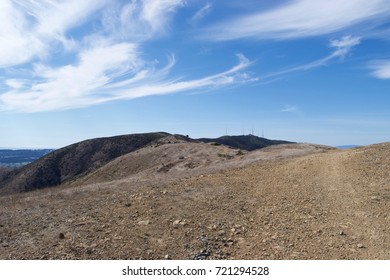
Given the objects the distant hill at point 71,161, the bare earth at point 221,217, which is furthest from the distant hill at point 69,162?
the bare earth at point 221,217

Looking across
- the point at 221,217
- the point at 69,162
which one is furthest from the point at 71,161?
the point at 221,217

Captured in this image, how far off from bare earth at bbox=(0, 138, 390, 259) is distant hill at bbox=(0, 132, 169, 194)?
230ft

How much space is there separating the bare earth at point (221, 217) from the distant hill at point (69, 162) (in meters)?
70.0

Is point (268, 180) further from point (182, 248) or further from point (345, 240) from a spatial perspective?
point (182, 248)

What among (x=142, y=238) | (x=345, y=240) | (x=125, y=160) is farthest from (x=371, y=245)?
(x=125, y=160)

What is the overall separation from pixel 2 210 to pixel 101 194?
184 inches

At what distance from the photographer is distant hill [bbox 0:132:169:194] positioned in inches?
3590

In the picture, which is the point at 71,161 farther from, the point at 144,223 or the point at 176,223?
the point at 176,223

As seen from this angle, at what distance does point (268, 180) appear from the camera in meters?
20.1

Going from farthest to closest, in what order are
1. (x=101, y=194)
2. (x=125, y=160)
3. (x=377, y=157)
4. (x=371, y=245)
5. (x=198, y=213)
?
1. (x=125, y=160)
2. (x=377, y=157)
3. (x=101, y=194)
4. (x=198, y=213)
5. (x=371, y=245)

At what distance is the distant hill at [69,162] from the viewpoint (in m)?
91.2

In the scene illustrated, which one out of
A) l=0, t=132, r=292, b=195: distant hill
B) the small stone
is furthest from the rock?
l=0, t=132, r=292, b=195: distant hill

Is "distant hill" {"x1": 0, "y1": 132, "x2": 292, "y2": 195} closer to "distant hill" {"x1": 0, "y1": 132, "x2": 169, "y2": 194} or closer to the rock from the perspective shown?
"distant hill" {"x1": 0, "y1": 132, "x2": 169, "y2": 194}
